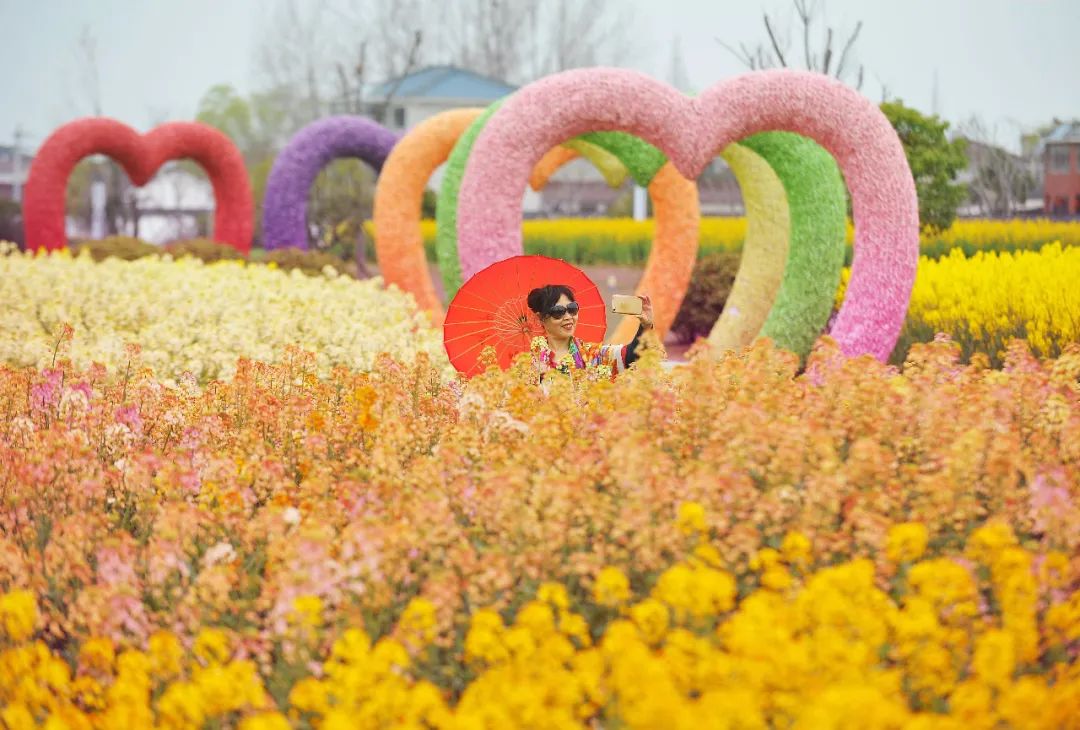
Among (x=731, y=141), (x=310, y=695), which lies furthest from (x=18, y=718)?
(x=731, y=141)

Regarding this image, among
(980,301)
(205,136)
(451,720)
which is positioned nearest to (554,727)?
(451,720)

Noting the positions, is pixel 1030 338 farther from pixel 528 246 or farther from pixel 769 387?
pixel 528 246

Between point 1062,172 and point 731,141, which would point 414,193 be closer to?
point 731,141

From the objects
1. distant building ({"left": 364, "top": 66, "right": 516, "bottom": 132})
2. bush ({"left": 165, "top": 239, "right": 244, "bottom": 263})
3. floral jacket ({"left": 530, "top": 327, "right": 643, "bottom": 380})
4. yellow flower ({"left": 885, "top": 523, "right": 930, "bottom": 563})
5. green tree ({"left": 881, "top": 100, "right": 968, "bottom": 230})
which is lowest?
yellow flower ({"left": 885, "top": 523, "right": 930, "bottom": 563})

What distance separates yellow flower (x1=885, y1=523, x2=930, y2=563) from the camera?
2.98 metres

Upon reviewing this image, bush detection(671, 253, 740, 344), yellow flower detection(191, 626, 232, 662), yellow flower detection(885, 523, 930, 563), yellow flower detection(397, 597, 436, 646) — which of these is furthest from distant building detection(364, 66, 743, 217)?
yellow flower detection(397, 597, 436, 646)

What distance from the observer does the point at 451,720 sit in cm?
258

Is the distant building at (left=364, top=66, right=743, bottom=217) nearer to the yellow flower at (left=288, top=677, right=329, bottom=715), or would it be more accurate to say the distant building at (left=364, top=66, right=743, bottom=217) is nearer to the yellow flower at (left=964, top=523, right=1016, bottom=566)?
the yellow flower at (left=964, top=523, right=1016, bottom=566)

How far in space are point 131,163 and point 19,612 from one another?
58.0 feet

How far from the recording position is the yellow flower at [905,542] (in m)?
2.98

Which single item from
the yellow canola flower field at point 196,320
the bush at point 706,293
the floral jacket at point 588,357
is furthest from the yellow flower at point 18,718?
the bush at point 706,293

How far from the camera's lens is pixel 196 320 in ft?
28.2

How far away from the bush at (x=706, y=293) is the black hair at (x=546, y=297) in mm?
7593

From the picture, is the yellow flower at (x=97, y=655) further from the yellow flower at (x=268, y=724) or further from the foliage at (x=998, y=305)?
the foliage at (x=998, y=305)
